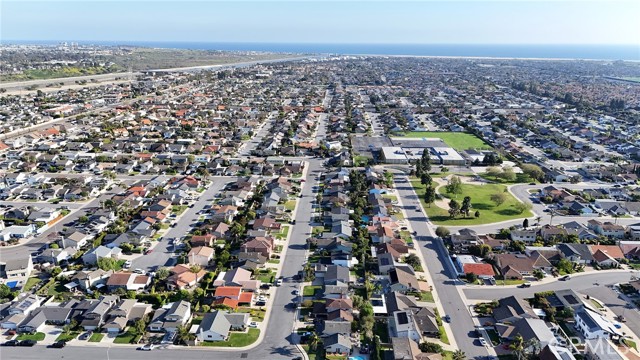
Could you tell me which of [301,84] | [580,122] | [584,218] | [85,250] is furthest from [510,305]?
[301,84]

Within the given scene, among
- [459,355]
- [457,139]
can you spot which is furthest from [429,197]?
[457,139]

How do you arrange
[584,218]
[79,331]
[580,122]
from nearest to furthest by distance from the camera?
[79,331] < [584,218] < [580,122]

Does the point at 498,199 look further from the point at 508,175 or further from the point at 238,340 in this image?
the point at 238,340

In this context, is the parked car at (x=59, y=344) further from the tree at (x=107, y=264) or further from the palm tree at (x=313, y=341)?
the palm tree at (x=313, y=341)

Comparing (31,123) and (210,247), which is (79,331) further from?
(31,123)

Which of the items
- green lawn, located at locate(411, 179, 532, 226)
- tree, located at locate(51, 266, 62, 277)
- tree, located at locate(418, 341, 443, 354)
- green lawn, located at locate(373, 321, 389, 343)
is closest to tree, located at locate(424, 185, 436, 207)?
green lawn, located at locate(411, 179, 532, 226)

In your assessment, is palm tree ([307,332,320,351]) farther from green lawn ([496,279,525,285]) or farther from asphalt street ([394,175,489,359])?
green lawn ([496,279,525,285])

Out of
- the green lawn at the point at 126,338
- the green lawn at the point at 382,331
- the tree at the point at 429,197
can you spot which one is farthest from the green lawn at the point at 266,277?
the tree at the point at 429,197
